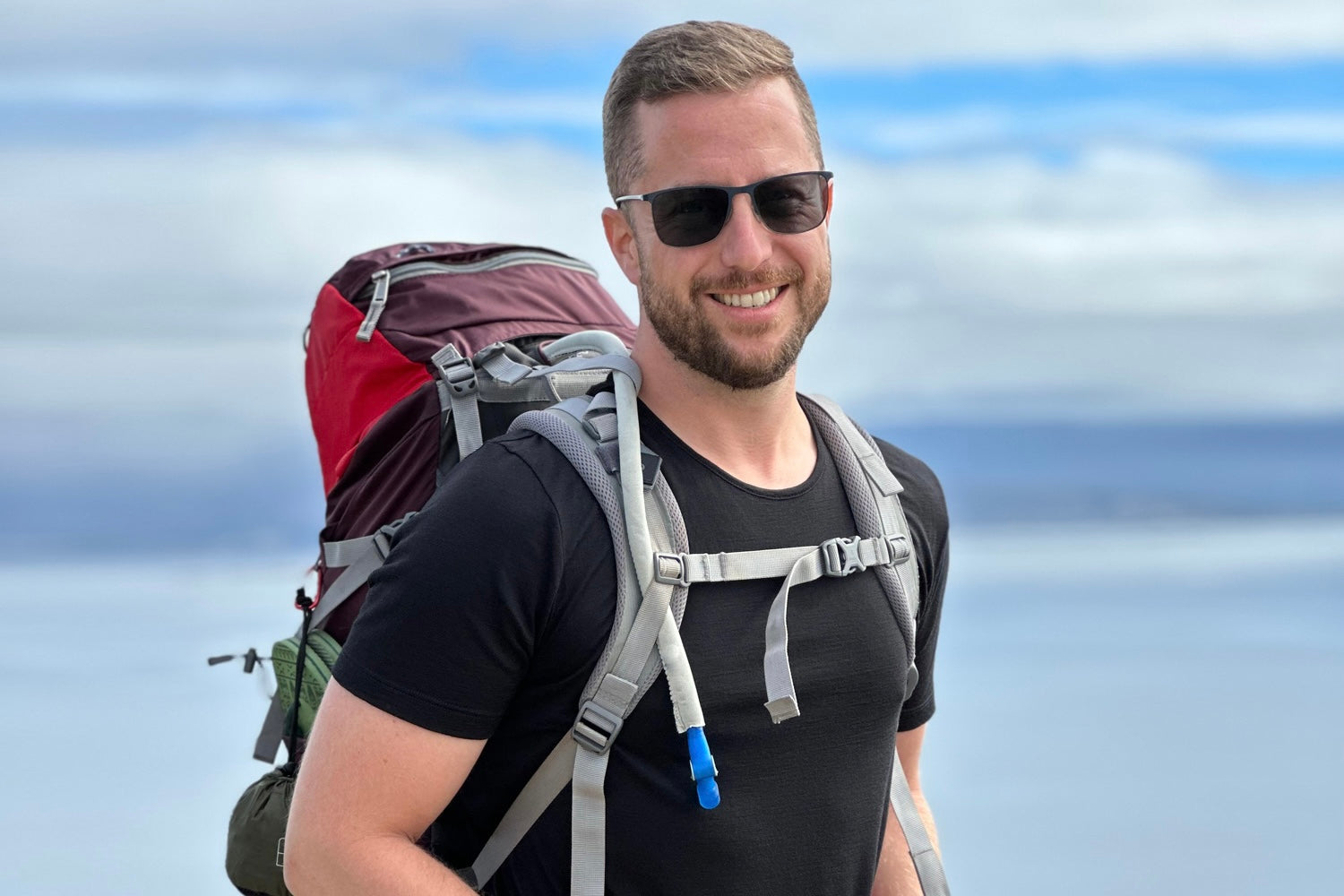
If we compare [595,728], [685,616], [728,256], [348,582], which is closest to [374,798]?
[595,728]

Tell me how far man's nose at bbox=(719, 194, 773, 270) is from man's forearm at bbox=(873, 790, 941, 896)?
3.86 ft

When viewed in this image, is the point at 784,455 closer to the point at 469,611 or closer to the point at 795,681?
the point at 795,681

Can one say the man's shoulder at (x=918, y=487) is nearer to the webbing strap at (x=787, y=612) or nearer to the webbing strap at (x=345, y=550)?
the webbing strap at (x=787, y=612)

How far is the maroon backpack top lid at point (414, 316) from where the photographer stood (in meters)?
3.30

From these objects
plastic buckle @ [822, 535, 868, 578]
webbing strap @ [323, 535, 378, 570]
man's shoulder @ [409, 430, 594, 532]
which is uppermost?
man's shoulder @ [409, 430, 594, 532]

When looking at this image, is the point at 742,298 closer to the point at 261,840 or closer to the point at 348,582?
the point at 348,582

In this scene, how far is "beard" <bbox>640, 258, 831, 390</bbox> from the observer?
2.64m

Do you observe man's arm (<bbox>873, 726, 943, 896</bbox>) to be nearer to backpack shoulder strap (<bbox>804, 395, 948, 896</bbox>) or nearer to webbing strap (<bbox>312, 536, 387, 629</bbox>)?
backpack shoulder strap (<bbox>804, 395, 948, 896</bbox>)

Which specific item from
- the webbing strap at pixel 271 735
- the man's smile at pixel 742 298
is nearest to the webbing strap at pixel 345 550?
the webbing strap at pixel 271 735

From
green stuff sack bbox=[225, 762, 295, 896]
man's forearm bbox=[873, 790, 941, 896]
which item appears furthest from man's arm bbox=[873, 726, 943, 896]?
green stuff sack bbox=[225, 762, 295, 896]

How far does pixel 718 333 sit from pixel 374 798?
1.03 metres

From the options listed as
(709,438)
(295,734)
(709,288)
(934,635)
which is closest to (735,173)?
(709,288)

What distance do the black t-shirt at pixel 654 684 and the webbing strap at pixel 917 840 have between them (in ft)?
0.69

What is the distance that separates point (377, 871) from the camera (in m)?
2.34
